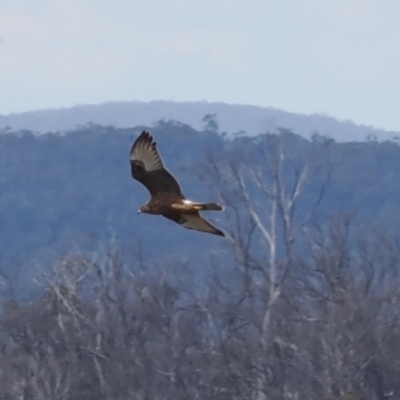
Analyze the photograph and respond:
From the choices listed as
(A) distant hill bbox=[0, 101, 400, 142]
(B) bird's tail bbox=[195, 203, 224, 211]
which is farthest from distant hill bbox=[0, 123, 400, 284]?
(B) bird's tail bbox=[195, 203, 224, 211]

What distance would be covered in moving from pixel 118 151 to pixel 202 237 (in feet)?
13.6

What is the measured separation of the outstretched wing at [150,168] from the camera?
6867 mm

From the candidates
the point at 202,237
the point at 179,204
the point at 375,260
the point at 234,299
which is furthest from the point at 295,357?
the point at 202,237

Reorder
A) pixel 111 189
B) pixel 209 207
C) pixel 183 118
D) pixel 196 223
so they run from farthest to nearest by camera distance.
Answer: pixel 111 189 → pixel 183 118 → pixel 196 223 → pixel 209 207

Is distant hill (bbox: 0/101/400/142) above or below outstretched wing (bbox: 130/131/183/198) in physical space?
below

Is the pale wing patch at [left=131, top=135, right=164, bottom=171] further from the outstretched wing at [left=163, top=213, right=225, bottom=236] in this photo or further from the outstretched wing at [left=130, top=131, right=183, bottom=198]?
the outstretched wing at [left=163, top=213, right=225, bottom=236]

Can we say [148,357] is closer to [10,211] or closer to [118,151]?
[118,151]

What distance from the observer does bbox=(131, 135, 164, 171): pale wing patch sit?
6.94 meters

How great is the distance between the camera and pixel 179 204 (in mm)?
6668

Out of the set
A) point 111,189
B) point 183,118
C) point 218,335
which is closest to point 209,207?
point 218,335

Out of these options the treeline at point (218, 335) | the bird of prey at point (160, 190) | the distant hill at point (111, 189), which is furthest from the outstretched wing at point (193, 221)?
the distant hill at point (111, 189)

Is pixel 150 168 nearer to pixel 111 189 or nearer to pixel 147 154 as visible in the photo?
pixel 147 154

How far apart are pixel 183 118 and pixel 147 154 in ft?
211

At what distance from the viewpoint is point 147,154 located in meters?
7.00
